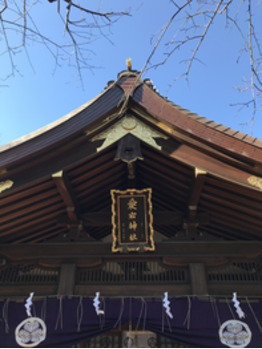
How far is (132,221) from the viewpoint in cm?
584

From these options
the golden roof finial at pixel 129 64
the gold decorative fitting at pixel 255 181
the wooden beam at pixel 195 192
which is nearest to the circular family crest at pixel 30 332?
the wooden beam at pixel 195 192

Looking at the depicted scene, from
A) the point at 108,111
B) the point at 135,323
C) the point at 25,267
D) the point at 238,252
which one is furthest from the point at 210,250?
the point at 25,267

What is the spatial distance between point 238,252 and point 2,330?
174 inches

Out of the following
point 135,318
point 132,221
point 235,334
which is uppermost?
point 132,221

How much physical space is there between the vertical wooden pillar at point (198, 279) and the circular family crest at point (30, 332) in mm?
2692

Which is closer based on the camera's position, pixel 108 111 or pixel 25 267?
pixel 108 111

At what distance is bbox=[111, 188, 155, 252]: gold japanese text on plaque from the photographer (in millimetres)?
5664

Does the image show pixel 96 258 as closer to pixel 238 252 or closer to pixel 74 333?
pixel 74 333

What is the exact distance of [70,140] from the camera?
5.55m

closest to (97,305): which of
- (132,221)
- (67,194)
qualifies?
(132,221)

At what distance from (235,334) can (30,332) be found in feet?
11.0

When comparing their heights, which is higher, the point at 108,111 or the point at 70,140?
the point at 108,111

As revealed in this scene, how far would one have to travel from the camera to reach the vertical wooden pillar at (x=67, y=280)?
5.49m

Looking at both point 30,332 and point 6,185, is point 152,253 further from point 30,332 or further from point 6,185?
point 6,185
